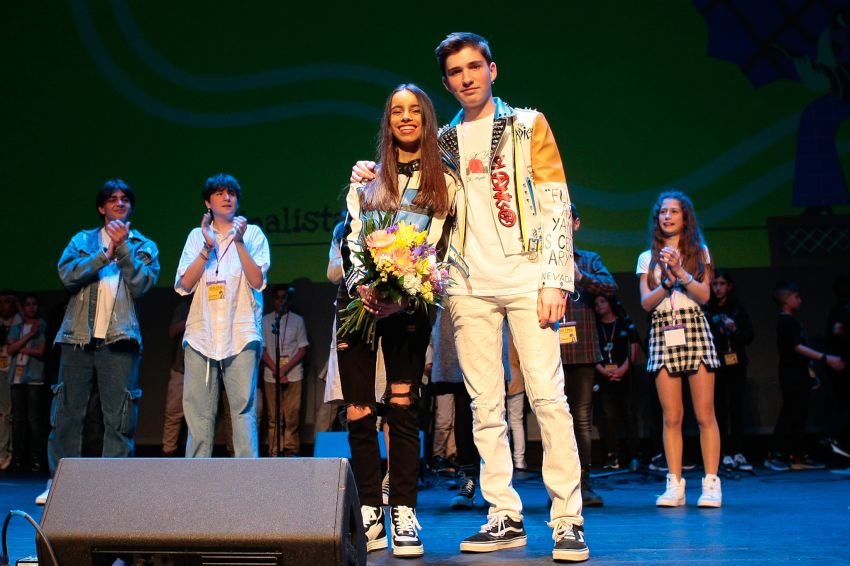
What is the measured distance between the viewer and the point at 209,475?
6.98 feet

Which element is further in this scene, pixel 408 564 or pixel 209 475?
pixel 408 564

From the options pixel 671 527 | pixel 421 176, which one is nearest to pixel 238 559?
pixel 421 176

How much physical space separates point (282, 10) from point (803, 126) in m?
4.95

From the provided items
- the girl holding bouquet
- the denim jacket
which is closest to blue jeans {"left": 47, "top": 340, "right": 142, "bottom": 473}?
the denim jacket

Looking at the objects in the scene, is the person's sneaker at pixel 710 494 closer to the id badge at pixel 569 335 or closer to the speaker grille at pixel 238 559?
the id badge at pixel 569 335

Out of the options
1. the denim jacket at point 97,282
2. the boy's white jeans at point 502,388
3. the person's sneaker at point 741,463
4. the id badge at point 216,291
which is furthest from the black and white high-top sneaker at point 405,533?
the person's sneaker at point 741,463

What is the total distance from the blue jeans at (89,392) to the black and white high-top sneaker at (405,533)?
2.22 metres

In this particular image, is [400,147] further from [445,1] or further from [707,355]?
[445,1]

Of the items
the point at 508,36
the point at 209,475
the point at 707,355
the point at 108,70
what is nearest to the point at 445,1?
the point at 508,36

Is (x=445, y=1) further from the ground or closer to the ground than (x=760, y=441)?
further from the ground

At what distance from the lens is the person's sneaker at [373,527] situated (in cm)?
316

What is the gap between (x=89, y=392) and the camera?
15.9 ft

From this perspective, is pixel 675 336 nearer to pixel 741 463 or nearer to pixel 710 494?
pixel 710 494

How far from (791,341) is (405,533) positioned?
5.54 metres
